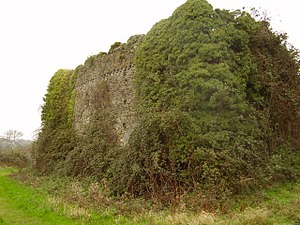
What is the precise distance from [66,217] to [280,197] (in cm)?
662

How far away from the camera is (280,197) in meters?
9.54

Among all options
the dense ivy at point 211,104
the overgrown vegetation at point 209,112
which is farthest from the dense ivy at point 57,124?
the dense ivy at point 211,104

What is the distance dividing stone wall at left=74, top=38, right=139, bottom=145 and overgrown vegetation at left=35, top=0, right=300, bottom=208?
1461 millimetres

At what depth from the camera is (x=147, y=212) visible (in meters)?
9.04

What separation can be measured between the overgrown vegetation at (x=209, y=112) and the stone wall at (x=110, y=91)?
4.79ft

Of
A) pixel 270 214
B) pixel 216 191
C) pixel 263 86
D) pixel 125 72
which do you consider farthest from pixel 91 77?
pixel 270 214

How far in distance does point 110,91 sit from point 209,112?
7939mm

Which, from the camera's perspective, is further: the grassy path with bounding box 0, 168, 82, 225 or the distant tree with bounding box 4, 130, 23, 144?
the distant tree with bounding box 4, 130, 23, 144

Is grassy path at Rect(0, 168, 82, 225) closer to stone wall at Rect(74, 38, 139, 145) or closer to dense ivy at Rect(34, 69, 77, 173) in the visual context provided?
stone wall at Rect(74, 38, 139, 145)

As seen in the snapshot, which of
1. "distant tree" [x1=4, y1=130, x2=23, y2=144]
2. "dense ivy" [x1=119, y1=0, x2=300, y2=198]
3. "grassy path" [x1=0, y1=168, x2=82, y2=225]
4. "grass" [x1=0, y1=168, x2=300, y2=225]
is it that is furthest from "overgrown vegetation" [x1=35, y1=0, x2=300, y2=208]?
"distant tree" [x1=4, y1=130, x2=23, y2=144]

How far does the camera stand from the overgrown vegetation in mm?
10336

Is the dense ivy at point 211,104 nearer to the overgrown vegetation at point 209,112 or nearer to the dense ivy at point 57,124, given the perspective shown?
the overgrown vegetation at point 209,112

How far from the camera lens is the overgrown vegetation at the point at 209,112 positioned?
33.9 ft

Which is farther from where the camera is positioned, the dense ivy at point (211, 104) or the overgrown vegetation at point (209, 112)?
the dense ivy at point (211, 104)
